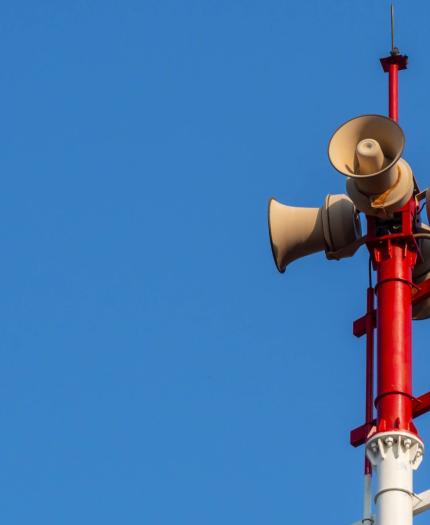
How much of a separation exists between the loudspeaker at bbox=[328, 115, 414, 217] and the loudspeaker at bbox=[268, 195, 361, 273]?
1.83ft

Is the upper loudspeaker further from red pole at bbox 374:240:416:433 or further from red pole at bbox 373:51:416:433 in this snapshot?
red pole at bbox 374:240:416:433

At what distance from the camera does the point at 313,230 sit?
29344mm

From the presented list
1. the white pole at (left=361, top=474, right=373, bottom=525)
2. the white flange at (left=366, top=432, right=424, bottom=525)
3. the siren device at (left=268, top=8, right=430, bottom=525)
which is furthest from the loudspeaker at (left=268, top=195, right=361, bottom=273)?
the white pole at (left=361, top=474, right=373, bottom=525)

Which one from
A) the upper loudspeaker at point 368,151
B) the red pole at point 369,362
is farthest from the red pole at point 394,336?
the upper loudspeaker at point 368,151

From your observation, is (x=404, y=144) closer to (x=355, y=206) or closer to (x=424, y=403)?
(x=355, y=206)

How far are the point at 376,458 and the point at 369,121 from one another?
5.06 m

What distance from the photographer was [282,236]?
29.6m

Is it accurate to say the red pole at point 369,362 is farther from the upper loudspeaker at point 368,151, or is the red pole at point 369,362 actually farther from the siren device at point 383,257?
the upper loudspeaker at point 368,151

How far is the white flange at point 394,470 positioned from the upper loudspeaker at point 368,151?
12.5ft

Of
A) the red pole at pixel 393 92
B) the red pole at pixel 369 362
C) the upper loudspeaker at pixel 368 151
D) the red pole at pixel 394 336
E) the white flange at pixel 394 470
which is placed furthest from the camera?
the red pole at pixel 393 92

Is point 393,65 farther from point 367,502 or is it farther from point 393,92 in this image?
point 367,502

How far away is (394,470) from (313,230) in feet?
15.2

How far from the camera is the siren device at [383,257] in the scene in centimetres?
2642

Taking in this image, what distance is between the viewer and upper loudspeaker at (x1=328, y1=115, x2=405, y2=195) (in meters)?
28.0
